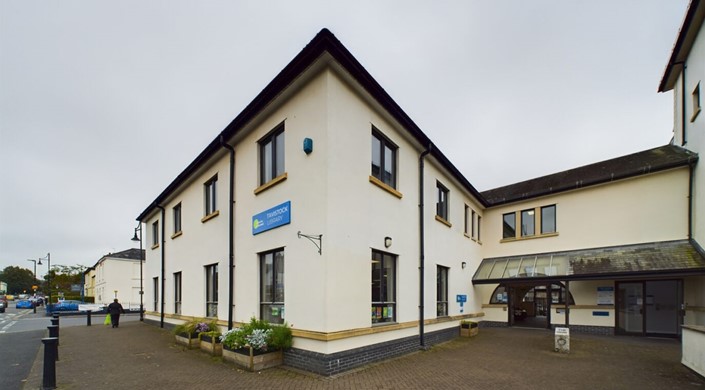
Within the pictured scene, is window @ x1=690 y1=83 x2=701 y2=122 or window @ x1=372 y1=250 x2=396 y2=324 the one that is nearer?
window @ x1=372 y1=250 x2=396 y2=324

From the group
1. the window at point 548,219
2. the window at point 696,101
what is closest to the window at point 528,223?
the window at point 548,219

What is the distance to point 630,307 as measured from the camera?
14703 millimetres

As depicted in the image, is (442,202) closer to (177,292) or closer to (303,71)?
(303,71)

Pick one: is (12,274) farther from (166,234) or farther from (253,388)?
(253,388)

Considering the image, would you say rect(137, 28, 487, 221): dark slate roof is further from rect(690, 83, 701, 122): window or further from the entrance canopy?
rect(690, 83, 701, 122): window

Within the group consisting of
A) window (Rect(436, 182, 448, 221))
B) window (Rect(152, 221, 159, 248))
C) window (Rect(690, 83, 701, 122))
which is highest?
window (Rect(690, 83, 701, 122))

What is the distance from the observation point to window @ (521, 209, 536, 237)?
58.5ft

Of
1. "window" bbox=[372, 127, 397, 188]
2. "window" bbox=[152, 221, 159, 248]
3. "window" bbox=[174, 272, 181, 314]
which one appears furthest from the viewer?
"window" bbox=[152, 221, 159, 248]

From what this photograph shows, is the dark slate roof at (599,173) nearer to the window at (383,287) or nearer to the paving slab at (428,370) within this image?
the paving slab at (428,370)

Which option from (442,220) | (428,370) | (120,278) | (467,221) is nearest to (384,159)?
(442,220)

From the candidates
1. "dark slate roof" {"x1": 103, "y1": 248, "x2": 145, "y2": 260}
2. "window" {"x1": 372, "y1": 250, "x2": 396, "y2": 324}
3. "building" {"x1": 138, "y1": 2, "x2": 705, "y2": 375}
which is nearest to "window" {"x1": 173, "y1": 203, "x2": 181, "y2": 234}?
"building" {"x1": 138, "y1": 2, "x2": 705, "y2": 375}

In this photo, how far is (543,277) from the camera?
1510 cm

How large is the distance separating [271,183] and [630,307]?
14994 mm

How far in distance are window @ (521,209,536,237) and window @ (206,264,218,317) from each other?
46.4 feet
